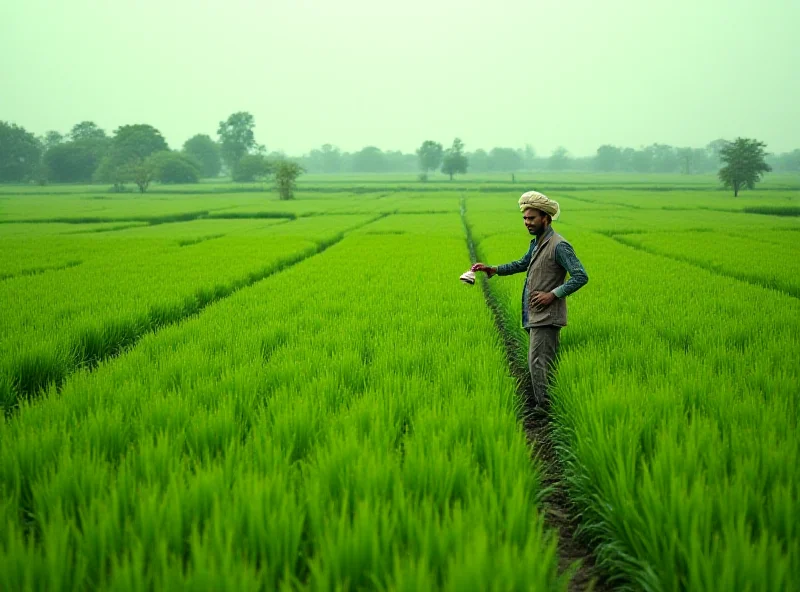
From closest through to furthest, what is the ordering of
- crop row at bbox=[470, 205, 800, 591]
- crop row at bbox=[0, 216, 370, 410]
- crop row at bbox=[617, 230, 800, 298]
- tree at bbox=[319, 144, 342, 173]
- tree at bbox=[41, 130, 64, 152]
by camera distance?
crop row at bbox=[470, 205, 800, 591] → crop row at bbox=[0, 216, 370, 410] → crop row at bbox=[617, 230, 800, 298] → tree at bbox=[41, 130, 64, 152] → tree at bbox=[319, 144, 342, 173]

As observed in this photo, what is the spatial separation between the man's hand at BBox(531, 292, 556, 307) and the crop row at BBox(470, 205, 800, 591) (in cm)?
48

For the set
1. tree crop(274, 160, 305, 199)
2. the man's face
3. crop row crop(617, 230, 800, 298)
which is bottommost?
crop row crop(617, 230, 800, 298)

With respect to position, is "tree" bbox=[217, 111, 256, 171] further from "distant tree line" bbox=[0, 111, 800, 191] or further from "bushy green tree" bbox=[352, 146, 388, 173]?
"bushy green tree" bbox=[352, 146, 388, 173]

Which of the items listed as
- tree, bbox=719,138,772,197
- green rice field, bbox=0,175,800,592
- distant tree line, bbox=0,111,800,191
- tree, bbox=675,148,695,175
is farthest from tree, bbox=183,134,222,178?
tree, bbox=675,148,695,175

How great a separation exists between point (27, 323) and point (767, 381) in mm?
6756

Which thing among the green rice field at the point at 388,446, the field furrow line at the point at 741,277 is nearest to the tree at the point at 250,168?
the field furrow line at the point at 741,277

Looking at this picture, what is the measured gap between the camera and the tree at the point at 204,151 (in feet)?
331

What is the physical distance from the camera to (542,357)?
3961mm

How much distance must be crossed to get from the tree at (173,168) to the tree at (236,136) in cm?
1985

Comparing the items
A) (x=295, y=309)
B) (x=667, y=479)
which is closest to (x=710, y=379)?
(x=667, y=479)

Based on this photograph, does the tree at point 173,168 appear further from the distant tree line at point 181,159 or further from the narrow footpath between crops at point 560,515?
the narrow footpath between crops at point 560,515

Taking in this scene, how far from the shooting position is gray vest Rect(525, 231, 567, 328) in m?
3.82

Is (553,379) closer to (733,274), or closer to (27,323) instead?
(27,323)

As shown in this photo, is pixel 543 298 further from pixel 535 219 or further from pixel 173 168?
pixel 173 168
